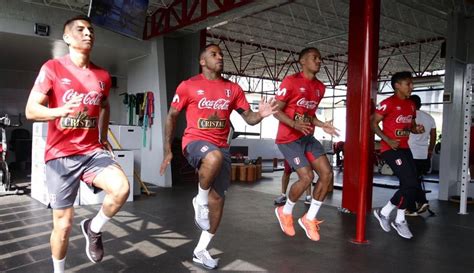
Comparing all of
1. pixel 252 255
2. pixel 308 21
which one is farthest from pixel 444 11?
pixel 252 255

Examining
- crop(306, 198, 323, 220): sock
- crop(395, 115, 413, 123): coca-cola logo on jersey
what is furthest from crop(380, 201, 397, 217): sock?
crop(306, 198, 323, 220): sock

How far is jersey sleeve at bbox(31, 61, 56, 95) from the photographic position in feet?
7.53

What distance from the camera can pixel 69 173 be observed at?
241 centimetres

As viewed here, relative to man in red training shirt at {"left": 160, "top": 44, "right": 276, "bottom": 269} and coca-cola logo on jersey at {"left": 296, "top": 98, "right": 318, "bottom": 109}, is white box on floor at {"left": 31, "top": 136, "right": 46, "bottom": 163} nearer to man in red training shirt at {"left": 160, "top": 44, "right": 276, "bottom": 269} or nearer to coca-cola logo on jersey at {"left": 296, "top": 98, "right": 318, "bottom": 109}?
man in red training shirt at {"left": 160, "top": 44, "right": 276, "bottom": 269}

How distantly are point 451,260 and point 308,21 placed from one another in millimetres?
8212

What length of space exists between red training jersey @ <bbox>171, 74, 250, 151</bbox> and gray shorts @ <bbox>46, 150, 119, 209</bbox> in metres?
0.74

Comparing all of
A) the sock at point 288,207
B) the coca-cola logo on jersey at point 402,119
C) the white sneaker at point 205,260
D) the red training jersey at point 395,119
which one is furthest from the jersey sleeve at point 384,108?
the white sneaker at point 205,260

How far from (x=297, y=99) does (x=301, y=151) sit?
482 mm

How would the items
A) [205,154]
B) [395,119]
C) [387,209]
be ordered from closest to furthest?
[205,154]
[395,119]
[387,209]

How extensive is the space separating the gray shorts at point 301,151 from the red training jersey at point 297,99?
0.06 metres

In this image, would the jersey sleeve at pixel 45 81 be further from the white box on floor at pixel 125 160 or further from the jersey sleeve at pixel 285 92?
the white box on floor at pixel 125 160

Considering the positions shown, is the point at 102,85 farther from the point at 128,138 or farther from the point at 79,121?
the point at 128,138

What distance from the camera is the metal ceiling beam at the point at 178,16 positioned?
6.66 m

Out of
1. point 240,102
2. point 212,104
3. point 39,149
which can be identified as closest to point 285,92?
point 240,102
